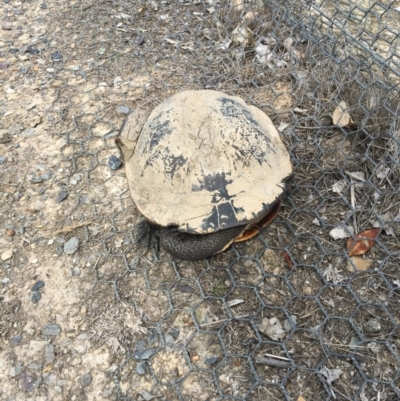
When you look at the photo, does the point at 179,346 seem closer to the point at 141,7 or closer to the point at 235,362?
the point at 235,362

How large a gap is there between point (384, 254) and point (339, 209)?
0.79 ft

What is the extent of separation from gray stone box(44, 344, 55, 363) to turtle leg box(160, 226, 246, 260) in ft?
1.62

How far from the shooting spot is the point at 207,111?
139 cm

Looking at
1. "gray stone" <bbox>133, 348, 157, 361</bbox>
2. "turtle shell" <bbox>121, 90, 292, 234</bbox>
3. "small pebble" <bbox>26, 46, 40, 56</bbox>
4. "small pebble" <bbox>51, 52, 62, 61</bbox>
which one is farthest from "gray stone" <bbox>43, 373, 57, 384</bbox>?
"small pebble" <bbox>26, 46, 40, 56</bbox>

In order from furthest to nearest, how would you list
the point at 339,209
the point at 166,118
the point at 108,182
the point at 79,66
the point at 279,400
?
the point at 79,66 → the point at 108,182 → the point at 339,209 → the point at 166,118 → the point at 279,400

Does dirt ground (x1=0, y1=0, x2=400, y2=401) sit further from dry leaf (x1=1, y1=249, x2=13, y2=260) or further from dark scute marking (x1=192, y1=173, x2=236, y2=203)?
dark scute marking (x1=192, y1=173, x2=236, y2=203)

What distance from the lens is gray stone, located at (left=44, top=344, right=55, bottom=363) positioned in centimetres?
133

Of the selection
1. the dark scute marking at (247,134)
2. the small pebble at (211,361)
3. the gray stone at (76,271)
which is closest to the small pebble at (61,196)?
the gray stone at (76,271)

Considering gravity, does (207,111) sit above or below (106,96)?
above

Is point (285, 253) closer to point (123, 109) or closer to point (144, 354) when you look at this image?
point (144, 354)

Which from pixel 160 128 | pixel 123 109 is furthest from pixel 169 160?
pixel 123 109

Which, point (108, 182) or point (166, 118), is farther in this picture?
point (108, 182)

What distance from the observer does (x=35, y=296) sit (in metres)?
1.48

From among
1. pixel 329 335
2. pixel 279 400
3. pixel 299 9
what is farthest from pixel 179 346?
pixel 299 9
